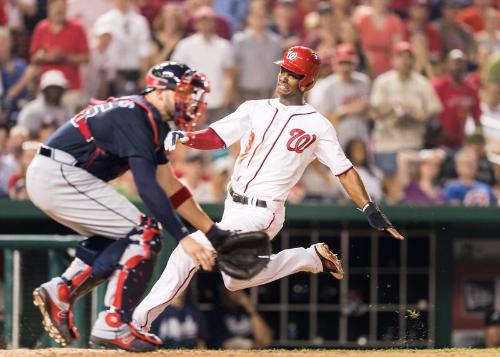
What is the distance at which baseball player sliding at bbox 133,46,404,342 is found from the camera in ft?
24.7

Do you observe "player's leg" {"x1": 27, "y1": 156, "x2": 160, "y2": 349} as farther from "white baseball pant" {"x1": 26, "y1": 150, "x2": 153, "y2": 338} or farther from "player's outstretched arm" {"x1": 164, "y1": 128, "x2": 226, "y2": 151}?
"player's outstretched arm" {"x1": 164, "y1": 128, "x2": 226, "y2": 151}

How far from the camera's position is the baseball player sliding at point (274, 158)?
7.54 m

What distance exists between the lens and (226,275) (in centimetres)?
729

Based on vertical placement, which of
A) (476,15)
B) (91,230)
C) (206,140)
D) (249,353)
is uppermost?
(476,15)

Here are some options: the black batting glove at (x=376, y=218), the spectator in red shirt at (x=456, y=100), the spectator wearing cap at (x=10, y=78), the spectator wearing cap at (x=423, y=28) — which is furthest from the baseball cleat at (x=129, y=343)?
the spectator wearing cap at (x=423, y=28)

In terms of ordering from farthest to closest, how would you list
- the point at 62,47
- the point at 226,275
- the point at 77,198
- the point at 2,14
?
the point at 2,14 → the point at 62,47 → the point at 226,275 → the point at 77,198

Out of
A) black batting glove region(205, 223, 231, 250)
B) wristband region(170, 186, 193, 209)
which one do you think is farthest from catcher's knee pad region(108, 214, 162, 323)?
black batting glove region(205, 223, 231, 250)

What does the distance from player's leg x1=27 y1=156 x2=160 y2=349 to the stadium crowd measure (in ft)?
12.9

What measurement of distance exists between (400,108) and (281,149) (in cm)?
479

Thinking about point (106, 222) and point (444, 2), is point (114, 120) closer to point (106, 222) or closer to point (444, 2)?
point (106, 222)

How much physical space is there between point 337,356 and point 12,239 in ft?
10.2

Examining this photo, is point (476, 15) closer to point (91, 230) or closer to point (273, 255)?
point (273, 255)

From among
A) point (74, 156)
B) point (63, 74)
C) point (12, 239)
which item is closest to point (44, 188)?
point (74, 156)

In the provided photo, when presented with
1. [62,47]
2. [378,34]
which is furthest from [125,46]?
[378,34]
